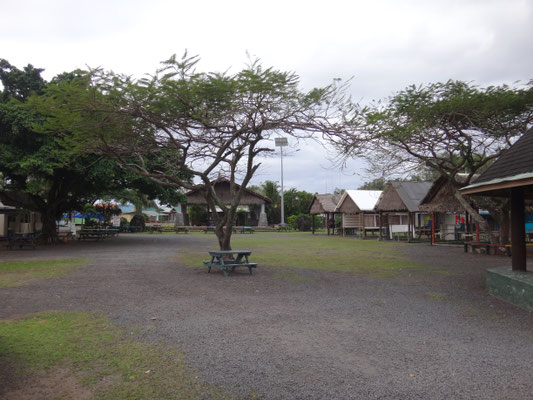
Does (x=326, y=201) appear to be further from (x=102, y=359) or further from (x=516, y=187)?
(x=102, y=359)

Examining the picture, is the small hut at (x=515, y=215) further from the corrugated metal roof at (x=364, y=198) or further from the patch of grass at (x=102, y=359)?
the corrugated metal roof at (x=364, y=198)

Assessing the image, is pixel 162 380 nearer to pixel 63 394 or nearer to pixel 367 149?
pixel 63 394

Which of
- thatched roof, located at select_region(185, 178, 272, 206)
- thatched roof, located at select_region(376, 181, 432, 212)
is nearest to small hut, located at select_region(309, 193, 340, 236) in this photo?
thatched roof, located at select_region(185, 178, 272, 206)

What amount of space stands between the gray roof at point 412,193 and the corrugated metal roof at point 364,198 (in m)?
4.02

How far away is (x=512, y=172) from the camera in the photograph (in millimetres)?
7488

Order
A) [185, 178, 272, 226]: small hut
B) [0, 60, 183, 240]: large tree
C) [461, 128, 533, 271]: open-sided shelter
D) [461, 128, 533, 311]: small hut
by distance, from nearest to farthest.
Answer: [461, 128, 533, 311]: small hut, [461, 128, 533, 271]: open-sided shelter, [0, 60, 183, 240]: large tree, [185, 178, 272, 226]: small hut

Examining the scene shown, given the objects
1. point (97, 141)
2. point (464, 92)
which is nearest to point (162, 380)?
point (97, 141)

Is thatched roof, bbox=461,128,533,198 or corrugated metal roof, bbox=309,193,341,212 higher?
corrugated metal roof, bbox=309,193,341,212

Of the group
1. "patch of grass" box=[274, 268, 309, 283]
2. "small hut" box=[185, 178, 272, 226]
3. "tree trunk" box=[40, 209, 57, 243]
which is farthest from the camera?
"small hut" box=[185, 178, 272, 226]

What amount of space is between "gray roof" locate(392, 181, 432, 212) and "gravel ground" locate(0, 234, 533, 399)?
1540 centimetres

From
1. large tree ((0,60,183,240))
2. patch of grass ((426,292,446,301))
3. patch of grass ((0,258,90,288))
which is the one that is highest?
large tree ((0,60,183,240))

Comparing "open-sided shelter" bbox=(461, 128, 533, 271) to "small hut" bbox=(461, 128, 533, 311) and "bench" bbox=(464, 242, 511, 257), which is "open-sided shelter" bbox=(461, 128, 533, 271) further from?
"bench" bbox=(464, 242, 511, 257)

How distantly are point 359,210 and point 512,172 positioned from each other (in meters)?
24.0

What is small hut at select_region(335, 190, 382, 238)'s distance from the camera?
31328mm
